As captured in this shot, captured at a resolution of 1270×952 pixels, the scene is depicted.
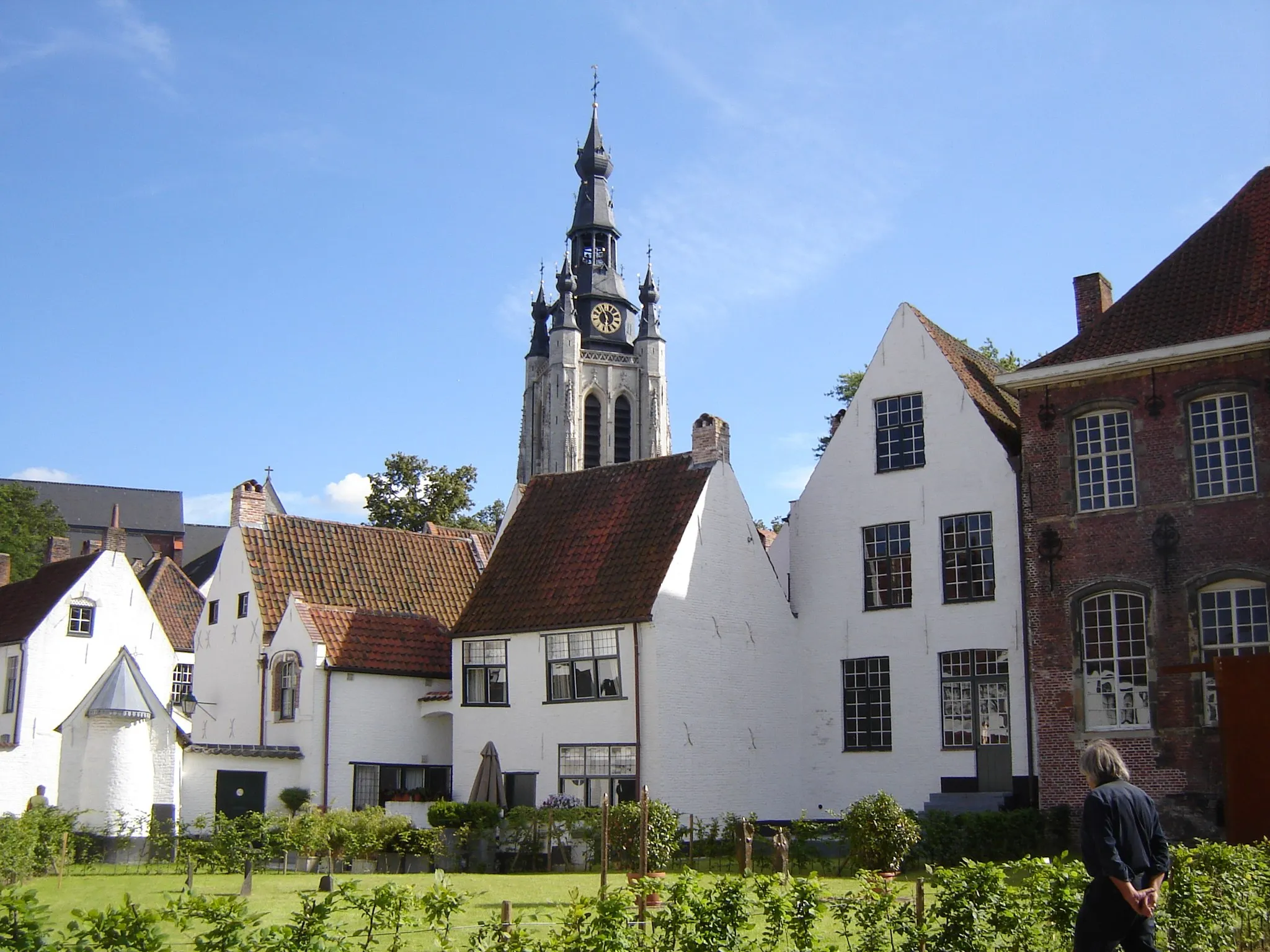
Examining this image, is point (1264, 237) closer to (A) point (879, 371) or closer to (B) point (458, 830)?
(A) point (879, 371)

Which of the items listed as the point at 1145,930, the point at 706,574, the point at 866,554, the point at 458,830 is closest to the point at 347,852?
the point at 458,830

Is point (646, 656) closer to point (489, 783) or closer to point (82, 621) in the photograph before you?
point (489, 783)

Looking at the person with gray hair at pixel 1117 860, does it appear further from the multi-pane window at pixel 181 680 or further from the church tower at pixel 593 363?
the church tower at pixel 593 363

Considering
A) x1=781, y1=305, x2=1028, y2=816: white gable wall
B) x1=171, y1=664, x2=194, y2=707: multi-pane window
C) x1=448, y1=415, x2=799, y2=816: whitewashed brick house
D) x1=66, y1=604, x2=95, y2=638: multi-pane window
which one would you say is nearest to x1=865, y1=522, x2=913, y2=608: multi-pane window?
x1=781, y1=305, x2=1028, y2=816: white gable wall

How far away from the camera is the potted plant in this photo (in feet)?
71.7

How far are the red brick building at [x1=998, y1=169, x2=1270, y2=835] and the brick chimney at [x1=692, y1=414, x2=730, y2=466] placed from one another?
6.81 metres

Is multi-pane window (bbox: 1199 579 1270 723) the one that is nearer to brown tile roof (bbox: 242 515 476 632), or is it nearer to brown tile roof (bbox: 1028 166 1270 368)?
brown tile roof (bbox: 1028 166 1270 368)

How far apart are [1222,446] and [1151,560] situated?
96.8 inches

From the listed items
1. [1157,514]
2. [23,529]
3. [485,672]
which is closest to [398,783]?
[485,672]

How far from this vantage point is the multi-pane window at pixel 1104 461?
25828 mm

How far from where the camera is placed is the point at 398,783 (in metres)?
31.6

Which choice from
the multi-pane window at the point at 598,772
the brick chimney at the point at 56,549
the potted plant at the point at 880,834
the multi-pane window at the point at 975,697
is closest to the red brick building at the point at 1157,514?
the multi-pane window at the point at 975,697

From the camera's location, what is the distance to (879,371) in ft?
99.9

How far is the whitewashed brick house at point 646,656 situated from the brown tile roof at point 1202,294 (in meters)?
7.99
